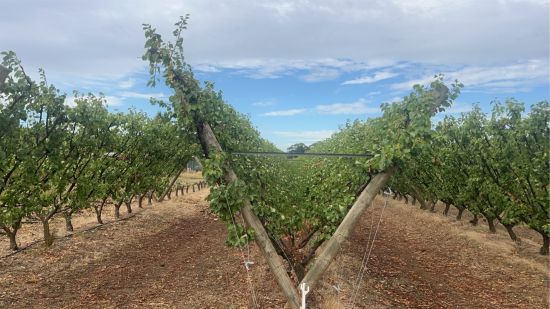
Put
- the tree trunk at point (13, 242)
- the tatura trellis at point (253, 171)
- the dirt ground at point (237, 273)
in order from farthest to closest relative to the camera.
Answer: the tree trunk at point (13, 242) → the dirt ground at point (237, 273) → the tatura trellis at point (253, 171)

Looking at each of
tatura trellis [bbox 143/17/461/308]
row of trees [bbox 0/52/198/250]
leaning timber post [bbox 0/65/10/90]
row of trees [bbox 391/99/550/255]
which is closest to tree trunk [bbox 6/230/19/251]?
row of trees [bbox 0/52/198/250]

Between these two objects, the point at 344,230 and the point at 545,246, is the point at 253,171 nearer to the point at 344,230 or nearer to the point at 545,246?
the point at 344,230

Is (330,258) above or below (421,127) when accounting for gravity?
below

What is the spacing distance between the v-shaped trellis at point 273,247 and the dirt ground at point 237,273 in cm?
318

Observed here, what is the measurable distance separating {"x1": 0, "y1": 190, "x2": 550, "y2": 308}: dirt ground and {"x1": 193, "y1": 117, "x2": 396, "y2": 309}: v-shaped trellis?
10.4 ft

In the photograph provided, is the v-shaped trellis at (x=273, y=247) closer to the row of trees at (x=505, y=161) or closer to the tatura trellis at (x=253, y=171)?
the tatura trellis at (x=253, y=171)

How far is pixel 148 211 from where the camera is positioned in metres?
25.1

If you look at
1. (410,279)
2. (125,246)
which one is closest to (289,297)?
(410,279)

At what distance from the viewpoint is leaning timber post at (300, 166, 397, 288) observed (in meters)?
6.26

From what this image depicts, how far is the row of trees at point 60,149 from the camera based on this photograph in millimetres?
8625

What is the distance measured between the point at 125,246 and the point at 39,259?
3.21m

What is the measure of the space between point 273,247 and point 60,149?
8909mm

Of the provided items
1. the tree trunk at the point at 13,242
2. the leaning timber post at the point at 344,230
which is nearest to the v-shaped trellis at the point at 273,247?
the leaning timber post at the point at 344,230

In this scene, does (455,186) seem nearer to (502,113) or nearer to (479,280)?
(502,113)
